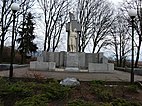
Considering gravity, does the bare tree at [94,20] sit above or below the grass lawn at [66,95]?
above

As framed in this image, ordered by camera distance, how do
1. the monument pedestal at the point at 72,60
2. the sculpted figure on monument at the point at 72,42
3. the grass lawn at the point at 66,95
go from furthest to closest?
the sculpted figure on monument at the point at 72,42 → the monument pedestal at the point at 72,60 → the grass lawn at the point at 66,95

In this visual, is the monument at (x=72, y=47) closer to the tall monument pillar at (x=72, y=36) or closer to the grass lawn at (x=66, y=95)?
the tall monument pillar at (x=72, y=36)

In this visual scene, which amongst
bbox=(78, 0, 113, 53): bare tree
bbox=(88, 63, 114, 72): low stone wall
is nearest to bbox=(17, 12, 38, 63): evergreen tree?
bbox=(78, 0, 113, 53): bare tree

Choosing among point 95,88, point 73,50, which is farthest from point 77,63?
point 95,88

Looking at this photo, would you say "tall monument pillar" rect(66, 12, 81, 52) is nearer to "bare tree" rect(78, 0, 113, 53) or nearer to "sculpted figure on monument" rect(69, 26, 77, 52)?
"sculpted figure on monument" rect(69, 26, 77, 52)

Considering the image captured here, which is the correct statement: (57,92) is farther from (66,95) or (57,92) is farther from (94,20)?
(94,20)

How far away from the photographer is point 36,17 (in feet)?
110

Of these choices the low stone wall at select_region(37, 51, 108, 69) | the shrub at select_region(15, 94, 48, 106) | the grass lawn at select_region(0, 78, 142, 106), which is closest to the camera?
the shrub at select_region(15, 94, 48, 106)

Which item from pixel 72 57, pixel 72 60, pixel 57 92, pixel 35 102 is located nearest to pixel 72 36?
pixel 72 57

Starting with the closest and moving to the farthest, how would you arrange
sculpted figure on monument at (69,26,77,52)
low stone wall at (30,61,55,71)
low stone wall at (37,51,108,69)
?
low stone wall at (30,61,55,71) < low stone wall at (37,51,108,69) < sculpted figure on monument at (69,26,77,52)

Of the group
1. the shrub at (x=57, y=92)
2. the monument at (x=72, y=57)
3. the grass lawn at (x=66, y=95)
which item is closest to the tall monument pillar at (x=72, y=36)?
the monument at (x=72, y=57)

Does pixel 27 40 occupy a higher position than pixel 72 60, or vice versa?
pixel 27 40

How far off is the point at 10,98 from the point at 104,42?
111 feet

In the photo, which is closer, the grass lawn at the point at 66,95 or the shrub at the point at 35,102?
the shrub at the point at 35,102
